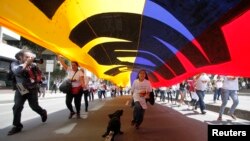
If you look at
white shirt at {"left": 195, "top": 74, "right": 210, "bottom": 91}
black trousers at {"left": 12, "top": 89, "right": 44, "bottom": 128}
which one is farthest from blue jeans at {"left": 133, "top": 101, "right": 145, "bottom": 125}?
white shirt at {"left": 195, "top": 74, "right": 210, "bottom": 91}

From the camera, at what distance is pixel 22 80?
8.39m

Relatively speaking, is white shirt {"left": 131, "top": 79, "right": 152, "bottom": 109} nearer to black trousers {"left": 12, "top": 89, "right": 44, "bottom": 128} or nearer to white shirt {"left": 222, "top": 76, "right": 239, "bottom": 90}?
black trousers {"left": 12, "top": 89, "right": 44, "bottom": 128}

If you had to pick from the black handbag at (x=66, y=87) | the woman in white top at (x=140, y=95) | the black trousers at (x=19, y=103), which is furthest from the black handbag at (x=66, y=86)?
the woman in white top at (x=140, y=95)

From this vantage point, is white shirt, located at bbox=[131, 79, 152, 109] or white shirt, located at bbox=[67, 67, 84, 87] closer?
white shirt, located at bbox=[131, 79, 152, 109]

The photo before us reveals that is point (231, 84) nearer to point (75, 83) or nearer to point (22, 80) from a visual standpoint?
point (75, 83)

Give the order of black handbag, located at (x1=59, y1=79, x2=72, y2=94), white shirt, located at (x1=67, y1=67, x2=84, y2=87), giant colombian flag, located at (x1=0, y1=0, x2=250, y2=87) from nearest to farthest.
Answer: giant colombian flag, located at (x1=0, y1=0, x2=250, y2=87)
black handbag, located at (x1=59, y1=79, x2=72, y2=94)
white shirt, located at (x1=67, y1=67, x2=84, y2=87)

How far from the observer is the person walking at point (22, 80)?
8281mm

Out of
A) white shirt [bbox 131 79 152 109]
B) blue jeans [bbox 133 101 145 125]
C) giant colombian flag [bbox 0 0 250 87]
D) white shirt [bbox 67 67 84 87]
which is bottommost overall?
blue jeans [bbox 133 101 145 125]

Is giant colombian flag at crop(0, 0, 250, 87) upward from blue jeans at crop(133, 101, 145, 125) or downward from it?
upward

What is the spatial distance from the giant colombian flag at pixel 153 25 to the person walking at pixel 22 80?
606mm

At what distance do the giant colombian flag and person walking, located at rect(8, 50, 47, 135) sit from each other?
0.61 metres

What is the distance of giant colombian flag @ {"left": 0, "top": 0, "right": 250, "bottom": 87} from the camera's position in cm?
718

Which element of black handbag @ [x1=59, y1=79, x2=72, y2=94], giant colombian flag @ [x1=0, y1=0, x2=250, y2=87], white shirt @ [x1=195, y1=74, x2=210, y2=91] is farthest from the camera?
white shirt @ [x1=195, y1=74, x2=210, y2=91]

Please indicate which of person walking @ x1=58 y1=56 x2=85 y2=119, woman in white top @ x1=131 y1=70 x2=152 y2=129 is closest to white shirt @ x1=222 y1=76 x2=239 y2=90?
woman in white top @ x1=131 y1=70 x2=152 y2=129
